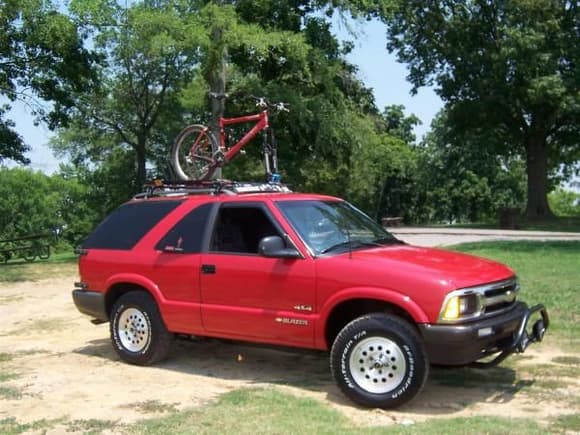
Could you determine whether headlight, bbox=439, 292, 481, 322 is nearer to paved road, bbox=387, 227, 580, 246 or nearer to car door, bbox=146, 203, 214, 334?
car door, bbox=146, 203, 214, 334

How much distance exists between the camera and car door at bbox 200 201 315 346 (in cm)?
652

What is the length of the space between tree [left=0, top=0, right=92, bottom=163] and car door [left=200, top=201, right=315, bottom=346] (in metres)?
12.5

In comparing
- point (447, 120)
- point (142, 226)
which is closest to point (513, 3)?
point (447, 120)

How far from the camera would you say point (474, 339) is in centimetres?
574

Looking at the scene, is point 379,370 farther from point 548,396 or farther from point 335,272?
point 548,396

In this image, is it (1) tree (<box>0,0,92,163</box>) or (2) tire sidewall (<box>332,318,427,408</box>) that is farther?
(1) tree (<box>0,0,92,163</box>)

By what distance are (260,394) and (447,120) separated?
35735 mm

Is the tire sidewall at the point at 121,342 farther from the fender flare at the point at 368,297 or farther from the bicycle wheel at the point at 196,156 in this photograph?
the bicycle wheel at the point at 196,156

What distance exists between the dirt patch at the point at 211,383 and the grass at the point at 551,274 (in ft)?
3.73

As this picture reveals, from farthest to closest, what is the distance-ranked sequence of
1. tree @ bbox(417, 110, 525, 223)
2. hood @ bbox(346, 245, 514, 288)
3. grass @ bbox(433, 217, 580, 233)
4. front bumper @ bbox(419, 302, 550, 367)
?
1. tree @ bbox(417, 110, 525, 223)
2. grass @ bbox(433, 217, 580, 233)
3. hood @ bbox(346, 245, 514, 288)
4. front bumper @ bbox(419, 302, 550, 367)

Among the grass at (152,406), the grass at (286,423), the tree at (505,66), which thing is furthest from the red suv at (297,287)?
the tree at (505,66)

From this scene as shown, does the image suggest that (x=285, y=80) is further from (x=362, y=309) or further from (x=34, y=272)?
(x=362, y=309)

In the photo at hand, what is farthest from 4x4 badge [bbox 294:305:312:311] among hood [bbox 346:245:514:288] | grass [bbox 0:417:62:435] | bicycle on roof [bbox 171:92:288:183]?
bicycle on roof [bbox 171:92:288:183]

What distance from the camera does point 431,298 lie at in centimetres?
580
